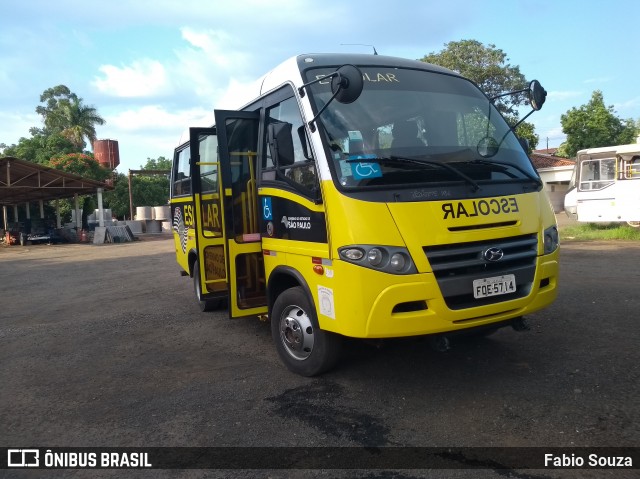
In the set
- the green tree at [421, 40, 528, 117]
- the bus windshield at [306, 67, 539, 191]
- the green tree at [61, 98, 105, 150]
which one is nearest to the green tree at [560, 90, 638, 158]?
the green tree at [421, 40, 528, 117]

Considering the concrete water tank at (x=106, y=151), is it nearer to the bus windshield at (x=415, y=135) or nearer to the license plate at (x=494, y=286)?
the bus windshield at (x=415, y=135)

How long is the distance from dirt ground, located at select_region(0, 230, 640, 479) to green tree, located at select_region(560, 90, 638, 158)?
30.2m

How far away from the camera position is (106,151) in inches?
1646

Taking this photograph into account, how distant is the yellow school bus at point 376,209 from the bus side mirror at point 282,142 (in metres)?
0.01

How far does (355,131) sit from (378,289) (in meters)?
1.36

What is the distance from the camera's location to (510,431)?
3469mm

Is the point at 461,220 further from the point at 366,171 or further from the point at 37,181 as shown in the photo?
the point at 37,181

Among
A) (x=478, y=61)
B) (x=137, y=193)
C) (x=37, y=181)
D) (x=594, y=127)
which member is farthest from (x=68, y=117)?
(x=594, y=127)

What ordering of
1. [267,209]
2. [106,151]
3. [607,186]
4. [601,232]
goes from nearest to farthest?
[267,209] < [601,232] < [607,186] < [106,151]

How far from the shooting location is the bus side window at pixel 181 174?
26.5 feet

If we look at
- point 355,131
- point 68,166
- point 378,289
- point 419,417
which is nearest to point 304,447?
point 419,417

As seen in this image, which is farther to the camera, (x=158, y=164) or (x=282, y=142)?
(x=158, y=164)

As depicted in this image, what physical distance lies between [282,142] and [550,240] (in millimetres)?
2504

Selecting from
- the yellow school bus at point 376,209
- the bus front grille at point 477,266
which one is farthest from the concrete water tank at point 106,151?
the bus front grille at point 477,266
